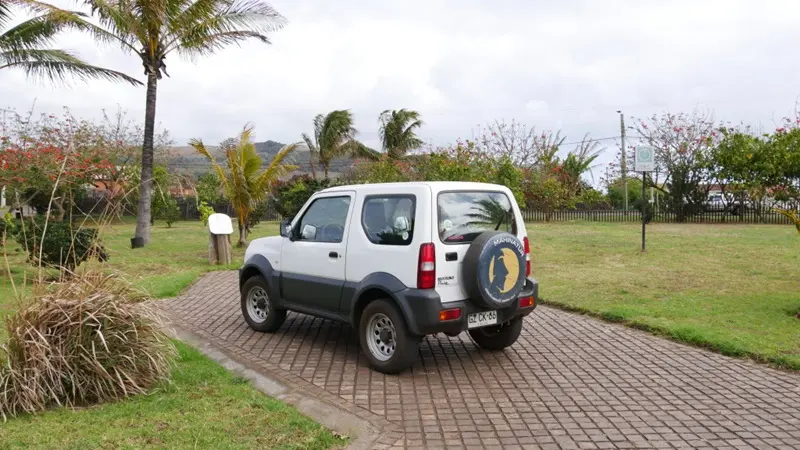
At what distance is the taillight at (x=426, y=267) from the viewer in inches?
219

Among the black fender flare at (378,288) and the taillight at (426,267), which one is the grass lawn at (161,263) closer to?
the black fender flare at (378,288)

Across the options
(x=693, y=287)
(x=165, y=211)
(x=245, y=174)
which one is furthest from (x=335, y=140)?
(x=693, y=287)

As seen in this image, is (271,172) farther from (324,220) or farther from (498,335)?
(498,335)

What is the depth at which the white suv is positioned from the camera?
5621 mm

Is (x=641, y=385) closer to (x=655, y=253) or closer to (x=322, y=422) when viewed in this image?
(x=322, y=422)

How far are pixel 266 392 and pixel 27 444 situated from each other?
1.81 meters

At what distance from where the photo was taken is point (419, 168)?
2995 centimetres

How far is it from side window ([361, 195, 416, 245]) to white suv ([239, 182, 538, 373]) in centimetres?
1

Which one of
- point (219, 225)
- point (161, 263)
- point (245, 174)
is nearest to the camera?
point (219, 225)

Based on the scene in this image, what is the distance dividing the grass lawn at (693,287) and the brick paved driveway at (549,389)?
0.46 m

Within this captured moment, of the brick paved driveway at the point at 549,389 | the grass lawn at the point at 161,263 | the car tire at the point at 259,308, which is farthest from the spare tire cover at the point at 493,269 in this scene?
the grass lawn at the point at 161,263

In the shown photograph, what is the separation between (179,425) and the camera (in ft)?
14.5

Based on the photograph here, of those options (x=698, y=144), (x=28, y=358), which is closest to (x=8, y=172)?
(x=28, y=358)

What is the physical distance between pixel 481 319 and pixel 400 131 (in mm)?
37353
